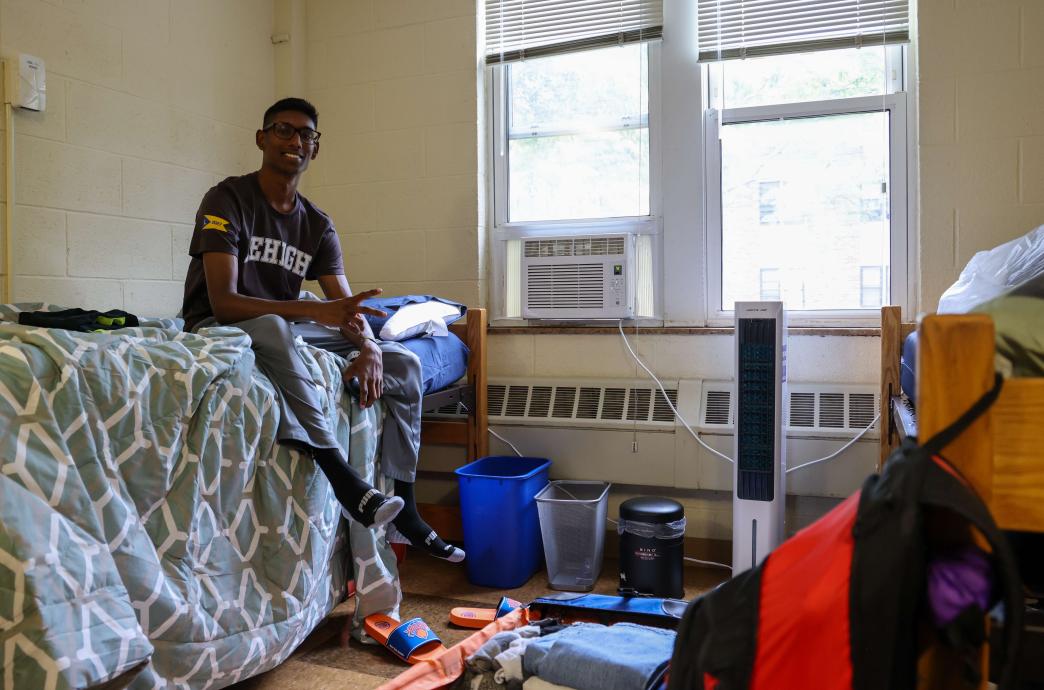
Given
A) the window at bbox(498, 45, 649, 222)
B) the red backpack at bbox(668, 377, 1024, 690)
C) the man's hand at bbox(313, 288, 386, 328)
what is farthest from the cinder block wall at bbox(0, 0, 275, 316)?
the red backpack at bbox(668, 377, 1024, 690)

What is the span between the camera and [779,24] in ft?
9.02

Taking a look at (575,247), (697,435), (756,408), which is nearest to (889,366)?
(756,408)

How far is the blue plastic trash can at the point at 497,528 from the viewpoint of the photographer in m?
2.47

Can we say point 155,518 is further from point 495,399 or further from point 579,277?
point 579,277

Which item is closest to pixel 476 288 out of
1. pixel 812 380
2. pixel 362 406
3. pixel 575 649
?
pixel 362 406

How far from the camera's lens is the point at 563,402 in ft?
9.55

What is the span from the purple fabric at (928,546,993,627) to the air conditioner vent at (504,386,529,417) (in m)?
2.31

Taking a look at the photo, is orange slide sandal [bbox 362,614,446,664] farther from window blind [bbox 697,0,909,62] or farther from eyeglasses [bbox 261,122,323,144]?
window blind [bbox 697,0,909,62]

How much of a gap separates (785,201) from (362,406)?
5.42ft

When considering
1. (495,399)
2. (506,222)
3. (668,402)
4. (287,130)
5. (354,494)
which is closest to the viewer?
(354,494)

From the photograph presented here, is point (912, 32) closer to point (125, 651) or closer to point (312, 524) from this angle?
point (312, 524)

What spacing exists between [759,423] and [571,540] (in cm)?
69

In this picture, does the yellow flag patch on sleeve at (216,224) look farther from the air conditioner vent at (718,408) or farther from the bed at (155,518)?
the air conditioner vent at (718,408)

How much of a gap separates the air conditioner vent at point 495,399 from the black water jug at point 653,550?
78 centimetres
